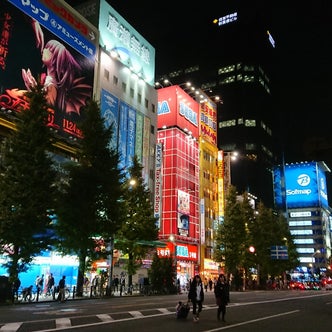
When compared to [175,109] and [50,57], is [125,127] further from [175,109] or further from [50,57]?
[175,109]

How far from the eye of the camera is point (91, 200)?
2700 cm

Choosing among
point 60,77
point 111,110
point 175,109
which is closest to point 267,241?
point 175,109

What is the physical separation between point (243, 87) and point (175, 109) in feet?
256

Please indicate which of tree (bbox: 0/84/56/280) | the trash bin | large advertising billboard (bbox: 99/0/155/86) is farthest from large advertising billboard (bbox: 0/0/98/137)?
the trash bin

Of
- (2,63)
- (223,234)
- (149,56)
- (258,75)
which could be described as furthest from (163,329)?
(258,75)

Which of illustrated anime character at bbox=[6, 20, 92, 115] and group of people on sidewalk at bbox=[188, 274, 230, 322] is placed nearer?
group of people on sidewalk at bbox=[188, 274, 230, 322]

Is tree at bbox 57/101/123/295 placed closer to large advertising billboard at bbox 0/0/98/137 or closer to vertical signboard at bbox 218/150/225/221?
large advertising billboard at bbox 0/0/98/137

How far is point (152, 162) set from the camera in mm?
53344

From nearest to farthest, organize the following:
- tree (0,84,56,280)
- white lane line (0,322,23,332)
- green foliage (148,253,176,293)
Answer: white lane line (0,322,23,332), tree (0,84,56,280), green foliage (148,253,176,293)

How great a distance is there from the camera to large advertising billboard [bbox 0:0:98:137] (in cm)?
3319

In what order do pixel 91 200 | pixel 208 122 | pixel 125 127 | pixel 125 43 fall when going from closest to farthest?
pixel 91 200 < pixel 125 127 < pixel 125 43 < pixel 208 122

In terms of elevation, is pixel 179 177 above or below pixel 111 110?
below

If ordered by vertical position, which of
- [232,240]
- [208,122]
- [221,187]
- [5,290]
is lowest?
[5,290]

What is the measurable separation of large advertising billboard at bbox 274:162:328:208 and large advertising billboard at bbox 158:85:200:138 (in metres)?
91.3
